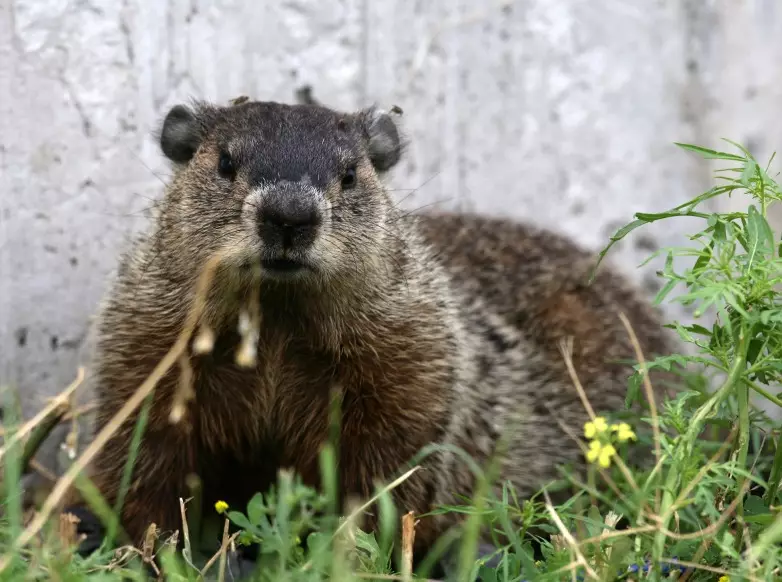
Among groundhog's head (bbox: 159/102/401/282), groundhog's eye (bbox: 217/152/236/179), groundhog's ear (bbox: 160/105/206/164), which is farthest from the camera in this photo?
groundhog's ear (bbox: 160/105/206/164)

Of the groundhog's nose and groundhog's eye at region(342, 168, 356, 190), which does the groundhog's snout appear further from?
groundhog's eye at region(342, 168, 356, 190)

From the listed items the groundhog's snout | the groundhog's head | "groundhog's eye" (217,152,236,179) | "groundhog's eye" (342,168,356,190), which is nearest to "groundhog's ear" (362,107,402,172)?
the groundhog's head

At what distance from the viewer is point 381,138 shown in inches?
130

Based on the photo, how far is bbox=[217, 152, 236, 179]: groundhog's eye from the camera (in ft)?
9.55

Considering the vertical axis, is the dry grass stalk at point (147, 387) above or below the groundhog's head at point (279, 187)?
below

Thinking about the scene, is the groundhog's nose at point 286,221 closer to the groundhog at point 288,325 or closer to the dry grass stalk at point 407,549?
the groundhog at point 288,325

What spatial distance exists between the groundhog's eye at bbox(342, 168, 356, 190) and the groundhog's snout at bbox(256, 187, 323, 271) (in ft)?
1.13

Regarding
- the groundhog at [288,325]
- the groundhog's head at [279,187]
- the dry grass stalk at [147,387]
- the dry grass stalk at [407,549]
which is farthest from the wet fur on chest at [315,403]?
the dry grass stalk at [407,549]

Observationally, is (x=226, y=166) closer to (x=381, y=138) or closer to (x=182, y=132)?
(x=182, y=132)

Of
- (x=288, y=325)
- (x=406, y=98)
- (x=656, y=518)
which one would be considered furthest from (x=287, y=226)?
(x=406, y=98)

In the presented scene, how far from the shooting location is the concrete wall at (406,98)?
11.5 feet

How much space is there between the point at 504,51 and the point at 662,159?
980 millimetres

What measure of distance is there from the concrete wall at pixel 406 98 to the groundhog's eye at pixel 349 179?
103 cm

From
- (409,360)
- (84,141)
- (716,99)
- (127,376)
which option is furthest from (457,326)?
(716,99)
